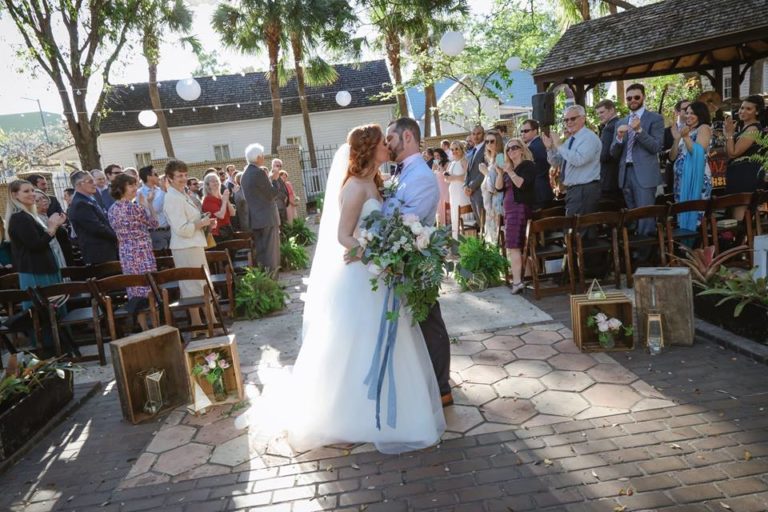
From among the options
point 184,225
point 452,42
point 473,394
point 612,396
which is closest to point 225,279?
point 184,225

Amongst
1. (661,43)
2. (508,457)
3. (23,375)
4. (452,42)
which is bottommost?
(508,457)

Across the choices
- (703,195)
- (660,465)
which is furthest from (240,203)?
(660,465)

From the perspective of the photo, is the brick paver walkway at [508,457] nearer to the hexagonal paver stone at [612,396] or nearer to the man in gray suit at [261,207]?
the hexagonal paver stone at [612,396]

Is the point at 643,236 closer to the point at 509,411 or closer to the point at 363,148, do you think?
the point at 509,411

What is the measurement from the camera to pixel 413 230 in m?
3.31

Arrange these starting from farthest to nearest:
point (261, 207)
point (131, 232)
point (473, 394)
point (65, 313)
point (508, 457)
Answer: point (261, 207), point (65, 313), point (131, 232), point (473, 394), point (508, 457)

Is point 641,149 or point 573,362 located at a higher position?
point 641,149

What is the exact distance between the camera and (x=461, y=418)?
12.3 feet

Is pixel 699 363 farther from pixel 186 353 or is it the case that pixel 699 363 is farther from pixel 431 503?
pixel 186 353

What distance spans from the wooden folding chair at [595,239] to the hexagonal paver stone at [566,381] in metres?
2.11

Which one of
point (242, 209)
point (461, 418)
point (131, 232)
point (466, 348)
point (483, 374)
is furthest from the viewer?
point (242, 209)

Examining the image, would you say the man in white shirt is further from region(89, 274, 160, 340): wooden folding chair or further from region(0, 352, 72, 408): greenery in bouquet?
region(0, 352, 72, 408): greenery in bouquet

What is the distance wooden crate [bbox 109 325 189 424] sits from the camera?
4121 mm

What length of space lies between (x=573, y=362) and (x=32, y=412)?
424cm
